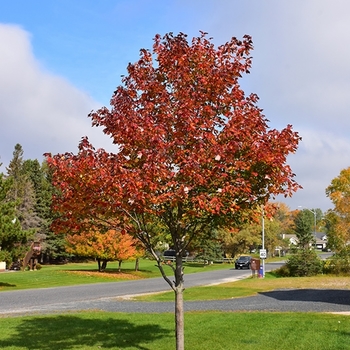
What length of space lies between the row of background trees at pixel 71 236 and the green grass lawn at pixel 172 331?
2247mm

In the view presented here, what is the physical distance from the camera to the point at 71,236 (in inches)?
1698

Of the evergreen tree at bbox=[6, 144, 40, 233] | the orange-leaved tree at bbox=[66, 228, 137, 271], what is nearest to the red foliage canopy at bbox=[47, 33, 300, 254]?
the orange-leaved tree at bbox=[66, 228, 137, 271]

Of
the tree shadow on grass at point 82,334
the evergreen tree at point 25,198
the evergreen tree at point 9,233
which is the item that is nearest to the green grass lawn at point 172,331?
the tree shadow on grass at point 82,334

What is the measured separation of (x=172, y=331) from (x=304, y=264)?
29753mm

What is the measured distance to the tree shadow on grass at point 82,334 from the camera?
37.5ft

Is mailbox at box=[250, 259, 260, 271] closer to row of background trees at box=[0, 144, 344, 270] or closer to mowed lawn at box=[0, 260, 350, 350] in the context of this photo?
row of background trees at box=[0, 144, 344, 270]

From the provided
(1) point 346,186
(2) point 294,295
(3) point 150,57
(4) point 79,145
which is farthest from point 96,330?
(1) point 346,186

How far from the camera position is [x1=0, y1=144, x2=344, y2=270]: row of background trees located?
30.2 metres

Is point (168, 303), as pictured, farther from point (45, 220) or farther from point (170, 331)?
point (45, 220)

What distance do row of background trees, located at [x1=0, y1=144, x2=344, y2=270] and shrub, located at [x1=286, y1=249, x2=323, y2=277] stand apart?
2.19 m

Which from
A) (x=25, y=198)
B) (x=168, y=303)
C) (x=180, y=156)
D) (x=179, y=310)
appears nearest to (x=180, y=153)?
(x=180, y=156)

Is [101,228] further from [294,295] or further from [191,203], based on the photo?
[294,295]

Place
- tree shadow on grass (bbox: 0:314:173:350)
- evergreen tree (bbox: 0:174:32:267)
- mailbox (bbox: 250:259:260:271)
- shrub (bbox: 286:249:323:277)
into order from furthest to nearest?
shrub (bbox: 286:249:323:277) < mailbox (bbox: 250:259:260:271) < evergreen tree (bbox: 0:174:32:267) < tree shadow on grass (bbox: 0:314:173:350)

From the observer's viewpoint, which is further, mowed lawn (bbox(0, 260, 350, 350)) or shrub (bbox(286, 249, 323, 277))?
shrub (bbox(286, 249, 323, 277))
